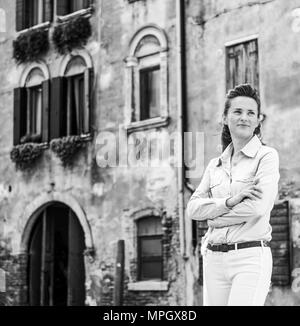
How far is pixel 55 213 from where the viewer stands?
52.5 feet

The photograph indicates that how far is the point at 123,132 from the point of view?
1458cm

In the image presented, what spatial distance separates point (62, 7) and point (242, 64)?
4612mm

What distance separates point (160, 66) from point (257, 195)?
10784 millimetres

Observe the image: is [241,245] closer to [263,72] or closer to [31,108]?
[263,72]

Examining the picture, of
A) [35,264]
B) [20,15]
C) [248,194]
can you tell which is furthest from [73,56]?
[248,194]

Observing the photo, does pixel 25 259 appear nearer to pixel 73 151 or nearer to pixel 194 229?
pixel 73 151

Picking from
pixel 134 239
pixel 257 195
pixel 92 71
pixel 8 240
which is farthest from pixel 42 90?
pixel 257 195

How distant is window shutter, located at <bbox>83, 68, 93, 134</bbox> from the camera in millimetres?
15279

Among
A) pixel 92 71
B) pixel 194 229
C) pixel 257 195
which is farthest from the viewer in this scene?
pixel 92 71

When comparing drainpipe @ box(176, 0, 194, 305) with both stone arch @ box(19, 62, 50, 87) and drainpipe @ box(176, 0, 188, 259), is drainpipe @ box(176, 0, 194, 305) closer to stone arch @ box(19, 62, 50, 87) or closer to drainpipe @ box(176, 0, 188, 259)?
drainpipe @ box(176, 0, 188, 259)

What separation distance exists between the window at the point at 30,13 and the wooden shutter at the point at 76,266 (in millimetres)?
3936

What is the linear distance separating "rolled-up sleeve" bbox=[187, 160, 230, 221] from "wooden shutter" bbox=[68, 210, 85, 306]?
461 inches

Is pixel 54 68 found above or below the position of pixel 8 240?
above

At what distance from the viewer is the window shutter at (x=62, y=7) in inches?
630
